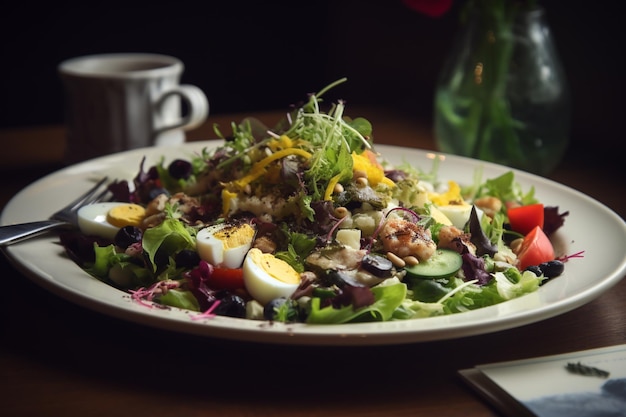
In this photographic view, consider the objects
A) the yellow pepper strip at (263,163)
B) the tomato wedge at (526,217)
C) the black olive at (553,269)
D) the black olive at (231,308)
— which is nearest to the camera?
the black olive at (231,308)

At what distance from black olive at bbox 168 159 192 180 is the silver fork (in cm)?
26

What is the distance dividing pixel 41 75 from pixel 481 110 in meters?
4.59

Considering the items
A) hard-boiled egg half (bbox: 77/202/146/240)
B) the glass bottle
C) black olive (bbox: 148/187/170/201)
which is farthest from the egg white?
the glass bottle

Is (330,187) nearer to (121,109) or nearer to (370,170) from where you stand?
(370,170)

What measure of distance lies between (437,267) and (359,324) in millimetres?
505

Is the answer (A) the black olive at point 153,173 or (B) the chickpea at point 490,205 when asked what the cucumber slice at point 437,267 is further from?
(A) the black olive at point 153,173

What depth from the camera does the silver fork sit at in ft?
7.69

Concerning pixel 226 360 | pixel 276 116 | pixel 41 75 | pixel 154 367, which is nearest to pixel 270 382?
pixel 226 360

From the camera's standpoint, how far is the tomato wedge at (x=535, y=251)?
251cm

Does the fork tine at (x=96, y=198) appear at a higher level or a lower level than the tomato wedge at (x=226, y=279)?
lower

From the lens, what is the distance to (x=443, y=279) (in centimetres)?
226

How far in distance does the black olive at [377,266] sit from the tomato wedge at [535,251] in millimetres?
536

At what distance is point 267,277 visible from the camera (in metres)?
2.14

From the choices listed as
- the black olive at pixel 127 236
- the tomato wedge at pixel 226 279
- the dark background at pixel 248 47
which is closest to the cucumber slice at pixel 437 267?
the tomato wedge at pixel 226 279
